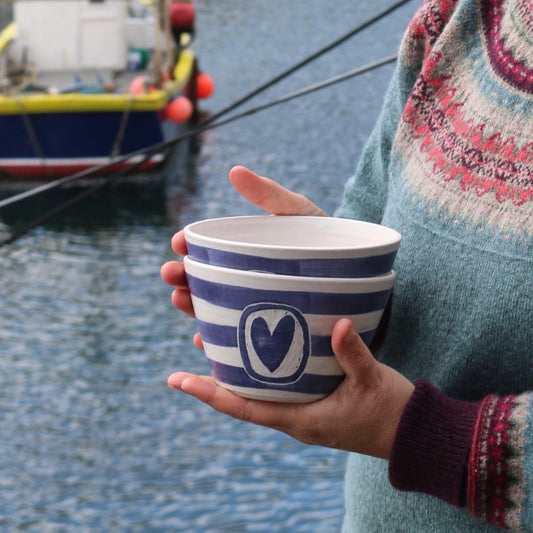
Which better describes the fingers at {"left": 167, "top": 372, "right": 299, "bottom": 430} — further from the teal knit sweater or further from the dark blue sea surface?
the dark blue sea surface

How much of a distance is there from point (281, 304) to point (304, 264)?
0.08 ft

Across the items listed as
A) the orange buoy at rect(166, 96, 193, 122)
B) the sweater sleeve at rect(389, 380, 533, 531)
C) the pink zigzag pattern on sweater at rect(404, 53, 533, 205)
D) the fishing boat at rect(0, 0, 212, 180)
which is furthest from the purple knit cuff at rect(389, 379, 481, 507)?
the orange buoy at rect(166, 96, 193, 122)

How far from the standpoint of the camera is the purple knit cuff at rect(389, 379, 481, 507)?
1.54 ft

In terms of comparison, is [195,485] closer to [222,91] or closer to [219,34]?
[222,91]

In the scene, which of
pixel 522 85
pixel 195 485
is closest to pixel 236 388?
pixel 522 85

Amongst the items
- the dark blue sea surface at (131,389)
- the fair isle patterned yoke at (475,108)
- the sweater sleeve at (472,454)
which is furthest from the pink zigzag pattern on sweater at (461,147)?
the dark blue sea surface at (131,389)

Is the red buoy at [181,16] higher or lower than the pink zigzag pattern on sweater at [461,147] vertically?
lower

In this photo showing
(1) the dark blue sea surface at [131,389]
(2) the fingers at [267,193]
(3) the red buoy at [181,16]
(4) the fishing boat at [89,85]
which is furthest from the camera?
(3) the red buoy at [181,16]

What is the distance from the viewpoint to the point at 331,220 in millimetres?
554

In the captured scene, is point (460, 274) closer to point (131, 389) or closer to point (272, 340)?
point (272, 340)

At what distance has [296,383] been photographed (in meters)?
0.48

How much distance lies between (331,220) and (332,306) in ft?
0.34

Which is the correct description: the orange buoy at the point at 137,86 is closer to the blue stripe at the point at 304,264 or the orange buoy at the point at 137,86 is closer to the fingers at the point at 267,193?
the fingers at the point at 267,193

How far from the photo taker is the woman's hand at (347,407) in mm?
464
